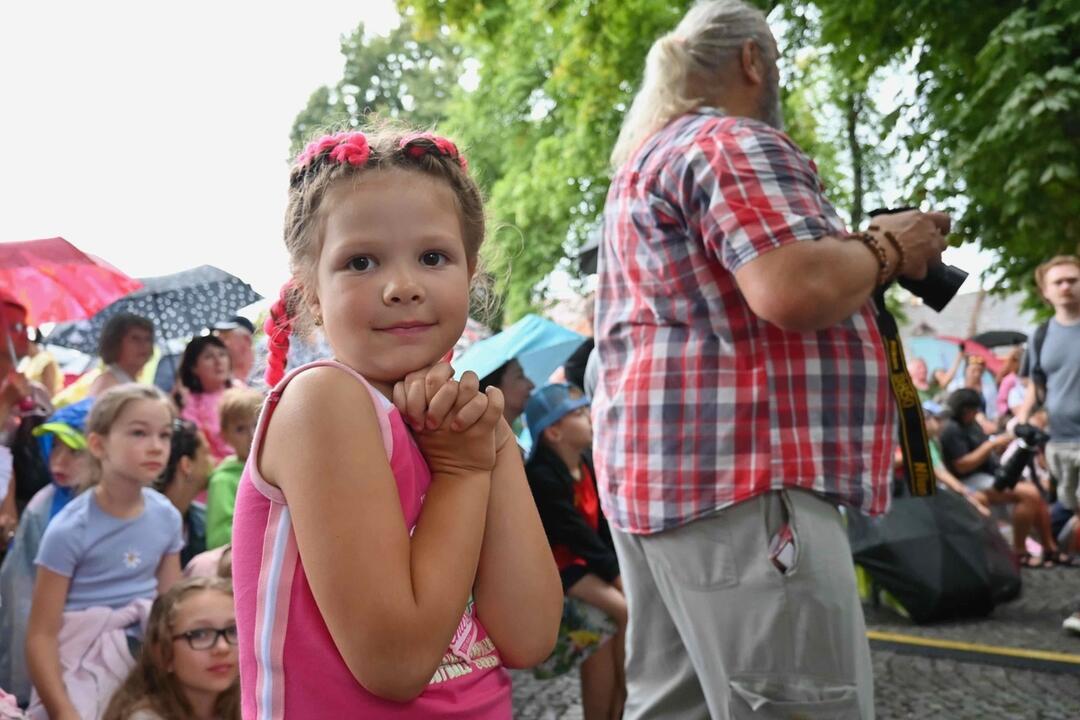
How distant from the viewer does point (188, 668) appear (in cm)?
343

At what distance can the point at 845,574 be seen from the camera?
2145mm

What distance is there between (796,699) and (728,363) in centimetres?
63

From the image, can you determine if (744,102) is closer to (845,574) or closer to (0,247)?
(845,574)

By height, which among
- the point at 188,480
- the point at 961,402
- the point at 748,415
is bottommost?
the point at 961,402

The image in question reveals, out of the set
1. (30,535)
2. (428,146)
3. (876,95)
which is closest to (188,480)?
(30,535)

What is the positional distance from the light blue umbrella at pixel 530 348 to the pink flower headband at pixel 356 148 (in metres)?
3.29

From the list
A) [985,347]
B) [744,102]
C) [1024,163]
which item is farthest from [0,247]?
[985,347]

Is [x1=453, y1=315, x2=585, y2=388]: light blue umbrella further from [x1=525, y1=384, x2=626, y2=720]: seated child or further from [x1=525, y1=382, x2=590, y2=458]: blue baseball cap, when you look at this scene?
[x1=525, y1=384, x2=626, y2=720]: seated child

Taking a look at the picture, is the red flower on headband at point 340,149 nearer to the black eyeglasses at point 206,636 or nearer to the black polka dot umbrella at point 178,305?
the black eyeglasses at point 206,636

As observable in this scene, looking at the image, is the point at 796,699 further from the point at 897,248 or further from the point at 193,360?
the point at 193,360

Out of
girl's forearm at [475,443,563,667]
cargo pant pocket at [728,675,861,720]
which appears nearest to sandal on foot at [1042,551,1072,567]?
cargo pant pocket at [728,675,861,720]

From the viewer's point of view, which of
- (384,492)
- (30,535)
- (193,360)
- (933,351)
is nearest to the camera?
(384,492)

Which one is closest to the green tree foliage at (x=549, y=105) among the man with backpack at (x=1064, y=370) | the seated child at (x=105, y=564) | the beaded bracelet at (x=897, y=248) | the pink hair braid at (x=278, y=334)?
the man with backpack at (x=1064, y=370)

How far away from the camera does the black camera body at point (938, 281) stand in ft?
7.62
